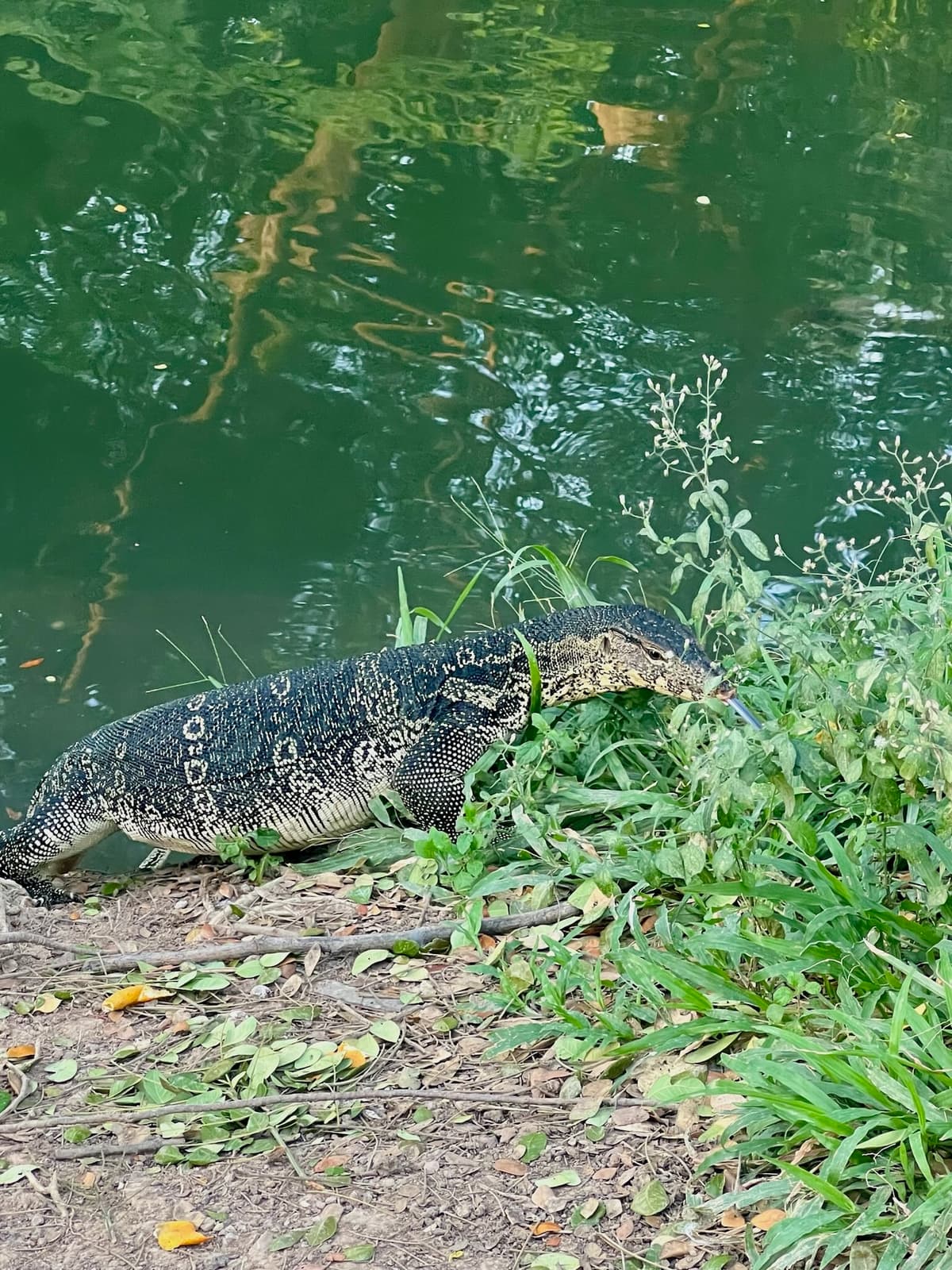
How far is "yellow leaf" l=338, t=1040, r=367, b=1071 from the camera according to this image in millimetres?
3336

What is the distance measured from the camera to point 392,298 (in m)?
9.69

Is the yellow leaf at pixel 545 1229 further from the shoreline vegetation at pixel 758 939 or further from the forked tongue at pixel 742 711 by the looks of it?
the forked tongue at pixel 742 711

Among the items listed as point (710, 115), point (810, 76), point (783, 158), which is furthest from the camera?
point (810, 76)

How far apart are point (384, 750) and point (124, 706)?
222cm

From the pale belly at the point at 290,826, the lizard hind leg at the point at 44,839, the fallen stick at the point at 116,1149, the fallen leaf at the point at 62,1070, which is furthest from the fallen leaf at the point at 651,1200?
the lizard hind leg at the point at 44,839

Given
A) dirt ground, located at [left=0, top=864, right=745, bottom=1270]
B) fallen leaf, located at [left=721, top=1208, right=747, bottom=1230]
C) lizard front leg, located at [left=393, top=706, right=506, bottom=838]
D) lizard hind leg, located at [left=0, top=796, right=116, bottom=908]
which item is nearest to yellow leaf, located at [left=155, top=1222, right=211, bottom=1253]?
dirt ground, located at [left=0, top=864, right=745, bottom=1270]

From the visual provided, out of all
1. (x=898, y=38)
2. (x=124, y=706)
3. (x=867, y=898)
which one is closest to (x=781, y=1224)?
(x=867, y=898)

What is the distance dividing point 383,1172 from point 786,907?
3.41ft

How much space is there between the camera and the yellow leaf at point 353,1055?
10.9 feet

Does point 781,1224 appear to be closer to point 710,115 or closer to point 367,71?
point 710,115

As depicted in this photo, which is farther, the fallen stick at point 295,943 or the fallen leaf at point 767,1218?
the fallen stick at point 295,943

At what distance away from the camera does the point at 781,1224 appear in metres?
2.57

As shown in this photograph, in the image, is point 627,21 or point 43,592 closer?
point 43,592

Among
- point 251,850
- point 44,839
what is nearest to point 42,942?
point 251,850
